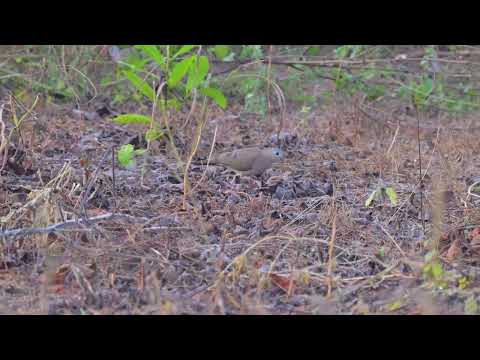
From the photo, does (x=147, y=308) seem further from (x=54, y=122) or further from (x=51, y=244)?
(x=54, y=122)

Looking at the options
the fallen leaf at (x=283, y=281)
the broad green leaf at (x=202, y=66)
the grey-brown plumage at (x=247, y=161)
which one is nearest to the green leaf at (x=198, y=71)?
the broad green leaf at (x=202, y=66)

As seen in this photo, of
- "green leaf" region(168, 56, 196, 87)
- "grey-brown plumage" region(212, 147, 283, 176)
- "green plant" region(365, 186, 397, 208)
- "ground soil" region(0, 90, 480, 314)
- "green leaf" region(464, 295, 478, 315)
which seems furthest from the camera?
"grey-brown plumage" region(212, 147, 283, 176)

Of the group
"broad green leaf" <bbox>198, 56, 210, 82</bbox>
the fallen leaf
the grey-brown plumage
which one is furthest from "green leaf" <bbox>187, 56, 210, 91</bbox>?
the fallen leaf

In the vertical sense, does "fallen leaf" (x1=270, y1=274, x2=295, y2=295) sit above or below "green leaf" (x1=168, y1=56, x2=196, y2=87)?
below

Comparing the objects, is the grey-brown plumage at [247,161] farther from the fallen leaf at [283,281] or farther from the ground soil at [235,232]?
the fallen leaf at [283,281]

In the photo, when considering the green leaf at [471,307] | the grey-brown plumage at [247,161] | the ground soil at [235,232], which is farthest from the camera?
the grey-brown plumage at [247,161]

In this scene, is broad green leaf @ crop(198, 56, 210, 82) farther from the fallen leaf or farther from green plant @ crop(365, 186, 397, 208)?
the fallen leaf

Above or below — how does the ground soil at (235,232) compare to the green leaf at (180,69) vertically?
below

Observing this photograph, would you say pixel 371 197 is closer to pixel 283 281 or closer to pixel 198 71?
pixel 283 281

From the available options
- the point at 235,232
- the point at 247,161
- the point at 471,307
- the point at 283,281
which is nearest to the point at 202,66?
the point at 247,161

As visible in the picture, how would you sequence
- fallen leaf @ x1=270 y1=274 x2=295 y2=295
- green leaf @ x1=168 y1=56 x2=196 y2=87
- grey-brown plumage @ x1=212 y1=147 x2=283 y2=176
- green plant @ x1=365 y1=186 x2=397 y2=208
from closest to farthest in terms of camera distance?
fallen leaf @ x1=270 y1=274 x2=295 y2=295 → green plant @ x1=365 y1=186 x2=397 y2=208 → green leaf @ x1=168 y1=56 x2=196 y2=87 → grey-brown plumage @ x1=212 y1=147 x2=283 y2=176

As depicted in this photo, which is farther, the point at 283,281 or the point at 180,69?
the point at 180,69

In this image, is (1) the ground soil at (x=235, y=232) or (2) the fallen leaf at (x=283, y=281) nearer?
(1) the ground soil at (x=235, y=232)

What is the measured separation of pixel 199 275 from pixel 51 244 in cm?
80
